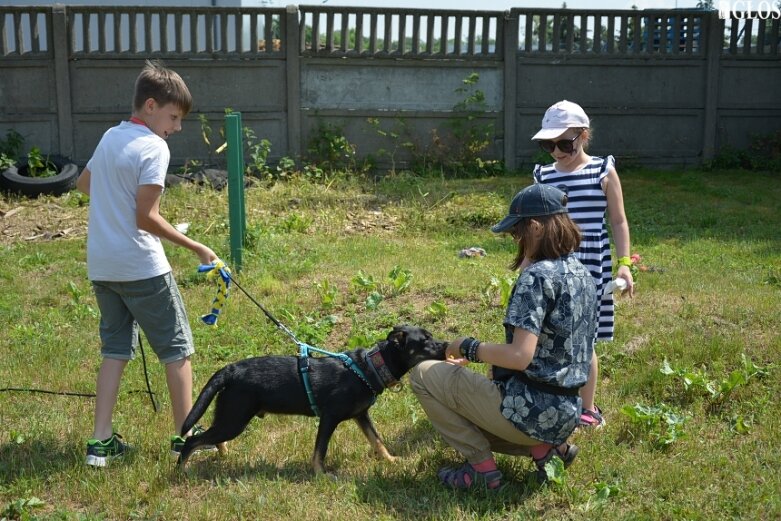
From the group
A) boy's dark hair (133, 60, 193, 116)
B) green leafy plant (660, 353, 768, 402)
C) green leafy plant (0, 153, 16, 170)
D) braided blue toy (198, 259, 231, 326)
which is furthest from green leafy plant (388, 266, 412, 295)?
green leafy plant (0, 153, 16, 170)

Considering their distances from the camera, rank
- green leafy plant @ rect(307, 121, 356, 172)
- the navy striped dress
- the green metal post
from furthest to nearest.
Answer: green leafy plant @ rect(307, 121, 356, 172) < the green metal post < the navy striped dress

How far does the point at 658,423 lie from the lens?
15.9 ft

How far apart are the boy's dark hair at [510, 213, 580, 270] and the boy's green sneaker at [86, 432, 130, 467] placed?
7.66 feet

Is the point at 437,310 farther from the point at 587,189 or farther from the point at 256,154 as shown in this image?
the point at 256,154

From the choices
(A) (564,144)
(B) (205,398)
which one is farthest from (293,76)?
(B) (205,398)

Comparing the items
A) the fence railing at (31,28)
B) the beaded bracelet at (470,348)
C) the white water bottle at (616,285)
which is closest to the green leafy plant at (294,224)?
the fence railing at (31,28)

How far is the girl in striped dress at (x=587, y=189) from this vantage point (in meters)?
4.76

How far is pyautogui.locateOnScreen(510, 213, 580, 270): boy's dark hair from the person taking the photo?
13.1 feet

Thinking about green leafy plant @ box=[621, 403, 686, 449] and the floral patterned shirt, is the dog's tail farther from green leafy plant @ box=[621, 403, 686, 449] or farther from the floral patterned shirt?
green leafy plant @ box=[621, 403, 686, 449]

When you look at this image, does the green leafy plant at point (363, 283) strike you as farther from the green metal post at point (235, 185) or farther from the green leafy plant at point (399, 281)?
the green metal post at point (235, 185)

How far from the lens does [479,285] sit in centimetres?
765

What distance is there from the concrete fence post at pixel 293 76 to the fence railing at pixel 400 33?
3.8 inches

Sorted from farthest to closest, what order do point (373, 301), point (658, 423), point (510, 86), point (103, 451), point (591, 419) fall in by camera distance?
1. point (510, 86)
2. point (373, 301)
3. point (591, 419)
4. point (658, 423)
5. point (103, 451)

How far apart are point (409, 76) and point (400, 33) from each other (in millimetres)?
670
